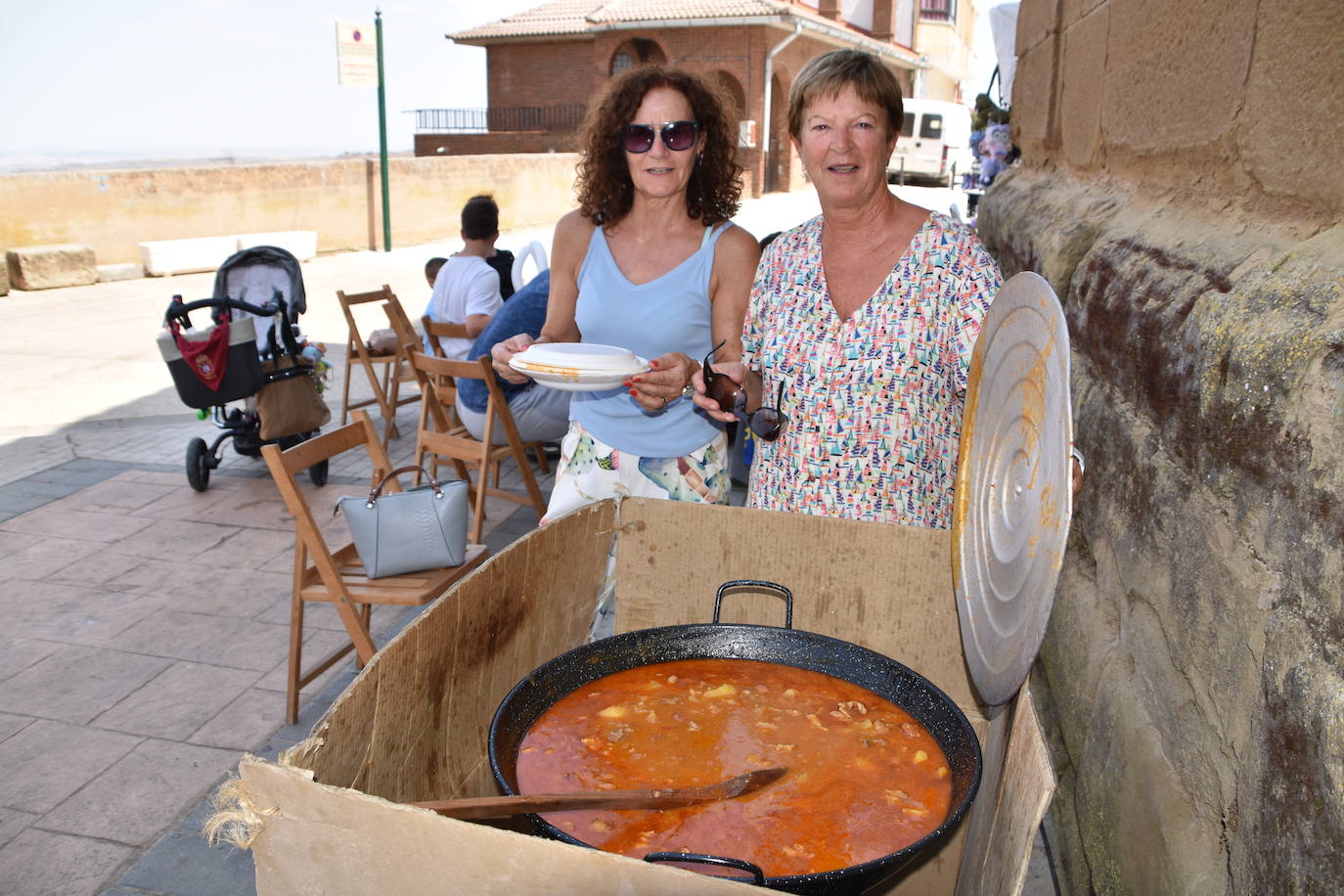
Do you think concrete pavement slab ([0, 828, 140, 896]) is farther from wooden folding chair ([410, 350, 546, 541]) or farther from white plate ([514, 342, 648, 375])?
wooden folding chair ([410, 350, 546, 541])

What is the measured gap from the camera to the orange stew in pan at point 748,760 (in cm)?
165

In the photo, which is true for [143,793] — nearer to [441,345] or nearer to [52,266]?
[441,345]

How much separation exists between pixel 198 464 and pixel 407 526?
9.71 feet

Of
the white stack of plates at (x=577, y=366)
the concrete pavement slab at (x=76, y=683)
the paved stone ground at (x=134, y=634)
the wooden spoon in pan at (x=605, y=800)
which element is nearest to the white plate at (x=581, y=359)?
the white stack of plates at (x=577, y=366)

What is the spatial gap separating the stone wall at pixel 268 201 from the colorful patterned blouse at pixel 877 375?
14230mm

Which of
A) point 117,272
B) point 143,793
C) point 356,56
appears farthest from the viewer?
point 356,56

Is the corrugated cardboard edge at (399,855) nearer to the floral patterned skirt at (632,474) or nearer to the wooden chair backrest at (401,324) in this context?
the floral patterned skirt at (632,474)

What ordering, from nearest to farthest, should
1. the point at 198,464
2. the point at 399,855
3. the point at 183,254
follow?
the point at 399,855
the point at 198,464
the point at 183,254

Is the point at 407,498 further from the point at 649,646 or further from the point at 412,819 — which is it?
the point at 412,819

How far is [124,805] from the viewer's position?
317 centimetres

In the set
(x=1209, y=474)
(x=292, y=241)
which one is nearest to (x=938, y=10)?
(x=292, y=241)

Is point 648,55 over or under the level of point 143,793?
over

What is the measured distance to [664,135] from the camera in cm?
293

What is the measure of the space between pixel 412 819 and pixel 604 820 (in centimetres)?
52
